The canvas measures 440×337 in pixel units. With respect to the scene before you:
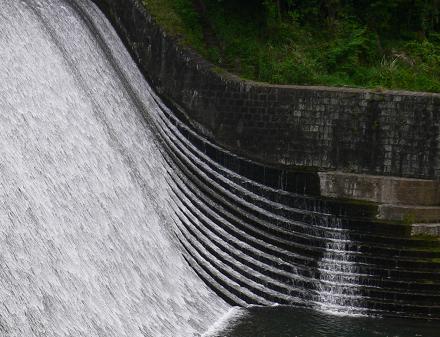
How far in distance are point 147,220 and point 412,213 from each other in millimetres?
4364

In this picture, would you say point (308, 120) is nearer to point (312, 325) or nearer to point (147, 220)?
point (147, 220)

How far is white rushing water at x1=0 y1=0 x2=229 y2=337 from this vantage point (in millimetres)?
9609

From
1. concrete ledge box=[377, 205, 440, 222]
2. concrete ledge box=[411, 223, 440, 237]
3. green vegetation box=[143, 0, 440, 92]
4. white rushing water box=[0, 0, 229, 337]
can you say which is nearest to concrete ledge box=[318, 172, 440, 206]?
concrete ledge box=[377, 205, 440, 222]

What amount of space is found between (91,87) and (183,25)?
3.28 m

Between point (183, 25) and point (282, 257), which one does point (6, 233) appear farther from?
point (183, 25)

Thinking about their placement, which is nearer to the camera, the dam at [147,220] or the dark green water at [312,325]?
the dam at [147,220]

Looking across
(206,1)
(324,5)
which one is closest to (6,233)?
(206,1)

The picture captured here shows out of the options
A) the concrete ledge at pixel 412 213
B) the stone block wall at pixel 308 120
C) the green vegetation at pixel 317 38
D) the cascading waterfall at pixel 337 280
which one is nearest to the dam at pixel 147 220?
the cascading waterfall at pixel 337 280

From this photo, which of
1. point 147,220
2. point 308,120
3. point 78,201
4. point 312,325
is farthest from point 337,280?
point 78,201

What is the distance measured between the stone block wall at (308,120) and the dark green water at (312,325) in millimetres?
2526

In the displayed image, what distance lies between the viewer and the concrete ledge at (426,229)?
1352cm

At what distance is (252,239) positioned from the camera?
14227mm

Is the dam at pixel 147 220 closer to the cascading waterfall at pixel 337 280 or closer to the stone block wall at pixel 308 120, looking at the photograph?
the cascading waterfall at pixel 337 280

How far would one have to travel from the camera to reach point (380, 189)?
13.9 m
